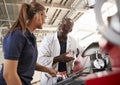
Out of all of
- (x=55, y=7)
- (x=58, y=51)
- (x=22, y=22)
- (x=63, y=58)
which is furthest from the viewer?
(x=55, y=7)

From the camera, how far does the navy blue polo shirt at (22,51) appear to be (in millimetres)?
1291

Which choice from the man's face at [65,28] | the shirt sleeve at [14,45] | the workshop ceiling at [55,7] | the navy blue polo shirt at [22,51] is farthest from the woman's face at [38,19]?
the workshop ceiling at [55,7]

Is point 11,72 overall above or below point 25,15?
below

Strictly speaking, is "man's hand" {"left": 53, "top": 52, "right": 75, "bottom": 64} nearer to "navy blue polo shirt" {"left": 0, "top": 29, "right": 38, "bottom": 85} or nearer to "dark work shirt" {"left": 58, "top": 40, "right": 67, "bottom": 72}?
"dark work shirt" {"left": 58, "top": 40, "right": 67, "bottom": 72}

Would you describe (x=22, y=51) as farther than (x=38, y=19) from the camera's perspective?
No

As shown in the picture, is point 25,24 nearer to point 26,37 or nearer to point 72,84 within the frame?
point 26,37

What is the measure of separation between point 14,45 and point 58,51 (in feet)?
3.69

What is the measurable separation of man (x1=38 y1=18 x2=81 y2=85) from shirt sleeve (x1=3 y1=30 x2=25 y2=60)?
88 cm

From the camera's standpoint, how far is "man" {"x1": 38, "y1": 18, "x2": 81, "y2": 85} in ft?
7.32

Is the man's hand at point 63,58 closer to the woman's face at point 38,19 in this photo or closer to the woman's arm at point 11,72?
the woman's face at point 38,19

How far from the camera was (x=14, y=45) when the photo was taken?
129 centimetres

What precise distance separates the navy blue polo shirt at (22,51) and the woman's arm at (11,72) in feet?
0.10

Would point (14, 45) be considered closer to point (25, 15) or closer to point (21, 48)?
point (21, 48)

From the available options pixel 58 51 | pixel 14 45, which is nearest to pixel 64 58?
pixel 58 51
